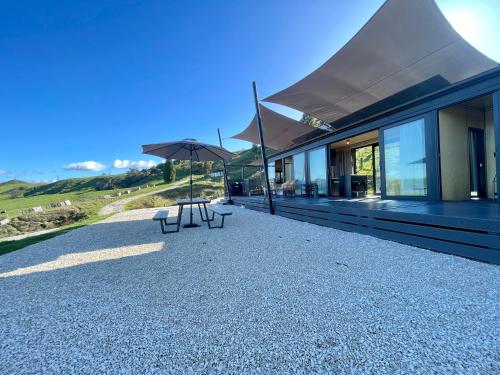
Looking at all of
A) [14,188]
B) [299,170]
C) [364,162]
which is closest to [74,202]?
[299,170]

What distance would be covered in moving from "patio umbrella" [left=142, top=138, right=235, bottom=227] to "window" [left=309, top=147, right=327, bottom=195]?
3696 mm

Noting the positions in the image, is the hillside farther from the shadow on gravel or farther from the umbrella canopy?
the shadow on gravel

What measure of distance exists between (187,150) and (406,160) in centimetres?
617

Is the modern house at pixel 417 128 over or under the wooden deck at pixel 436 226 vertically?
over

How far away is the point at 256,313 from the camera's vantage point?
168 cm

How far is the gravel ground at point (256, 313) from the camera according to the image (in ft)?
3.97

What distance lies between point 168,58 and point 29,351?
1304 cm

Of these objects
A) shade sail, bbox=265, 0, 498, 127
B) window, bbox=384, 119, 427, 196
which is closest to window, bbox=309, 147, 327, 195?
shade sail, bbox=265, 0, 498, 127

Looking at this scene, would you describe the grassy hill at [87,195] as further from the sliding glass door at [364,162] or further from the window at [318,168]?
the sliding glass door at [364,162]

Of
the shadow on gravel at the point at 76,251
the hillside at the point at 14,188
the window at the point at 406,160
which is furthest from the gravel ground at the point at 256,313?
the hillside at the point at 14,188

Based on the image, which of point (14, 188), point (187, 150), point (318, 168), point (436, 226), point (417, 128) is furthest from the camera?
point (14, 188)

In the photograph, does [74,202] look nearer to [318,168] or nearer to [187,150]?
[187,150]

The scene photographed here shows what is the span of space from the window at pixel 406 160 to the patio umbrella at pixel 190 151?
15.1 ft

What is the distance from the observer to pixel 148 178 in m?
41.8
